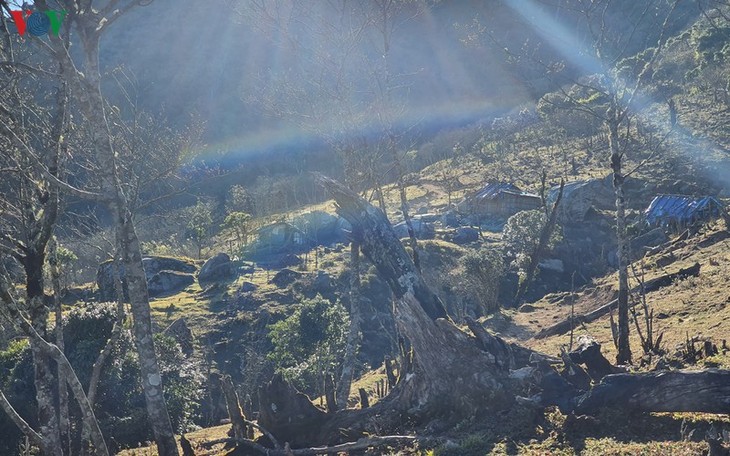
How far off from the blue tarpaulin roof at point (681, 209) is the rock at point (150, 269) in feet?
69.3

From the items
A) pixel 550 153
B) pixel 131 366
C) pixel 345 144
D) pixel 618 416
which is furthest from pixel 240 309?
pixel 550 153

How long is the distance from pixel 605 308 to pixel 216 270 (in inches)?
696

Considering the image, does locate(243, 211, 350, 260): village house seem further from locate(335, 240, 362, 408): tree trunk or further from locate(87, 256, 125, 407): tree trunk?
locate(87, 256, 125, 407): tree trunk

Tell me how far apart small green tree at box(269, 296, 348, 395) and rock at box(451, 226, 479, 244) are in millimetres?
16611

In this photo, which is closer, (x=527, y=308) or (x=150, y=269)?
(x=527, y=308)

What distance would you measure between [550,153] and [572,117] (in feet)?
21.7

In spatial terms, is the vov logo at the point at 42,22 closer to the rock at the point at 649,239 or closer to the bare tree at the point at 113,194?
the bare tree at the point at 113,194

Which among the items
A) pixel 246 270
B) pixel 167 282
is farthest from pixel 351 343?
pixel 246 270

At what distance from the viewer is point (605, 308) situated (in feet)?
58.5

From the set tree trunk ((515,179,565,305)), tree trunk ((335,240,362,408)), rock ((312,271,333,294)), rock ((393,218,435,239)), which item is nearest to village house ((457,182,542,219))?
rock ((393,218,435,239))

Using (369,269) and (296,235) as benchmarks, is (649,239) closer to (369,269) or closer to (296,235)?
(369,269)

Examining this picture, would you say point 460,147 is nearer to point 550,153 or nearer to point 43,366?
point 550,153

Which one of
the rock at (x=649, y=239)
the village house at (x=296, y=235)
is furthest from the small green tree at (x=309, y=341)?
the village house at (x=296, y=235)

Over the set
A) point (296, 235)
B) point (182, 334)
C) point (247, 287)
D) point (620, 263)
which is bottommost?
point (182, 334)
